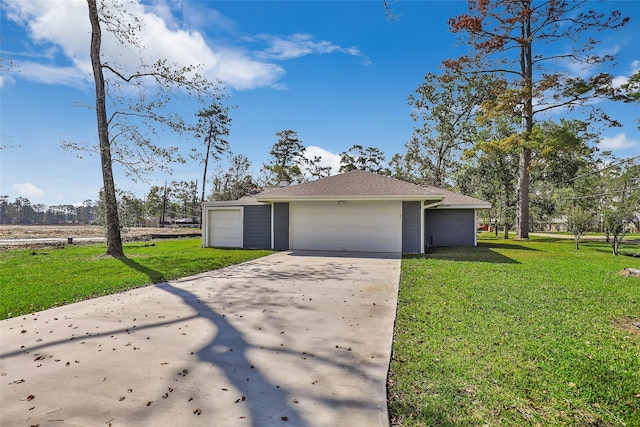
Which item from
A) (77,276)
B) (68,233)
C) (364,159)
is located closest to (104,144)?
(77,276)

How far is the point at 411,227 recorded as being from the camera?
12.7 meters

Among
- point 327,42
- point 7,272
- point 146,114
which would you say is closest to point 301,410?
point 7,272

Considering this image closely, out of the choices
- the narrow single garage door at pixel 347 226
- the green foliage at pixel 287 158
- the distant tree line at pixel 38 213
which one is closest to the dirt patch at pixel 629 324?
the narrow single garage door at pixel 347 226

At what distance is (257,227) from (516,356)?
12317 mm

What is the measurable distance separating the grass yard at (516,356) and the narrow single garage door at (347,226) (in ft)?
20.7

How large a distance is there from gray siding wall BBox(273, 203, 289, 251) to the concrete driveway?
798cm

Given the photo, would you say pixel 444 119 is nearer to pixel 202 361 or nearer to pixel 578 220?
pixel 578 220

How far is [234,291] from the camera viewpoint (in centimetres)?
625

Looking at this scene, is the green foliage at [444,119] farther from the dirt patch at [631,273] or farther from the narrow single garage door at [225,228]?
the dirt patch at [631,273]

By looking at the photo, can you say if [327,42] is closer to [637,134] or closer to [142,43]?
[142,43]

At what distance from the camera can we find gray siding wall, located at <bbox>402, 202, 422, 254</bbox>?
12.6 meters

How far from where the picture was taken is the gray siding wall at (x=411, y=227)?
12.6 metres

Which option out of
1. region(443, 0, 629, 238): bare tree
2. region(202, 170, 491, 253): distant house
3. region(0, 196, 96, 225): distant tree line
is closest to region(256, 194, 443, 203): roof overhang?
region(202, 170, 491, 253): distant house

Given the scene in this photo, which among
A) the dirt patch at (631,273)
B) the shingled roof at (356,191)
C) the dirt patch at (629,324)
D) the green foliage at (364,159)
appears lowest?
the dirt patch at (629,324)
